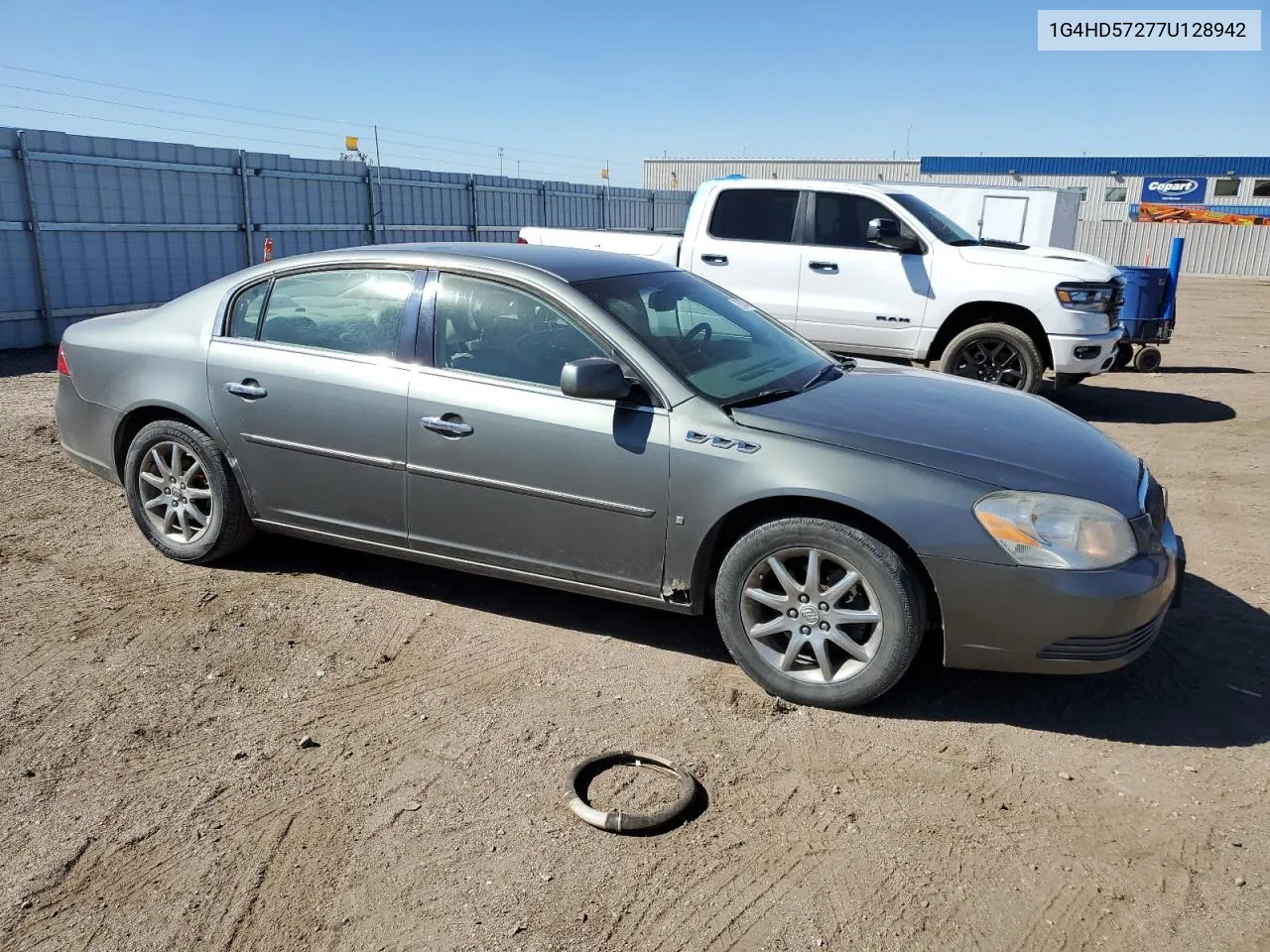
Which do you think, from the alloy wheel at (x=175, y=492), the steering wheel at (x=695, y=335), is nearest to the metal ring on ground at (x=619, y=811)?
the steering wheel at (x=695, y=335)

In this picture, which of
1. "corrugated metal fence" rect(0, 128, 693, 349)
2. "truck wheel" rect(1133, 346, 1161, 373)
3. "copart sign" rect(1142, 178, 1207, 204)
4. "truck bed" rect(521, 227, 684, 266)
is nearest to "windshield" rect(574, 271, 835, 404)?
"truck bed" rect(521, 227, 684, 266)

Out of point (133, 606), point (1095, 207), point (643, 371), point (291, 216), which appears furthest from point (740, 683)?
point (1095, 207)

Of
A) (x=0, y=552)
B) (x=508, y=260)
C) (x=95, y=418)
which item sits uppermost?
(x=508, y=260)

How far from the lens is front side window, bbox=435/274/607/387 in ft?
14.0

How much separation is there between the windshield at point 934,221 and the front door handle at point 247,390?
6475 mm

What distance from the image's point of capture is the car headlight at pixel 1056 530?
139 inches

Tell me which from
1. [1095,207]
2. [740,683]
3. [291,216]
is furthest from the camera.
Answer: [1095,207]

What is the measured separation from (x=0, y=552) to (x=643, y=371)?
12.0 feet

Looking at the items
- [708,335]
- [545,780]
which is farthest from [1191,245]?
[545,780]

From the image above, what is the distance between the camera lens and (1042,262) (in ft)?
29.5

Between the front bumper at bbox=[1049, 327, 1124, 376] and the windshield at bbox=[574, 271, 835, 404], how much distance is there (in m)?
4.67

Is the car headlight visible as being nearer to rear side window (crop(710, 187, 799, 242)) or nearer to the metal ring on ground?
the metal ring on ground

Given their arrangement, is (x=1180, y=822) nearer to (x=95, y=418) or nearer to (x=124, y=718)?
(x=124, y=718)

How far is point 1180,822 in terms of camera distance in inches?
126
